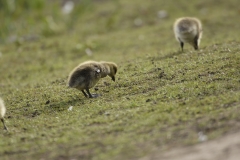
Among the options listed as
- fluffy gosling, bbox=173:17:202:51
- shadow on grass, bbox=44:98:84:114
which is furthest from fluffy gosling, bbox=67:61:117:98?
fluffy gosling, bbox=173:17:202:51

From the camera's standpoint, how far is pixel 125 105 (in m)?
10.8

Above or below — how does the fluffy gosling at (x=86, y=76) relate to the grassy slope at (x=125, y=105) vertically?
above

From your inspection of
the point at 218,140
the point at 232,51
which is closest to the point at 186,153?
the point at 218,140

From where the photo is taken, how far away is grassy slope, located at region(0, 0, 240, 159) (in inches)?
341

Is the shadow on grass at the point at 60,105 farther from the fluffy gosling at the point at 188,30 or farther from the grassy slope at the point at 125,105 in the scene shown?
the fluffy gosling at the point at 188,30

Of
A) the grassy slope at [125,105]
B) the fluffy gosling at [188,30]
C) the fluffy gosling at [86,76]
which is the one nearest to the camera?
the grassy slope at [125,105]

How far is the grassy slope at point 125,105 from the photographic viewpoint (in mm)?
8656

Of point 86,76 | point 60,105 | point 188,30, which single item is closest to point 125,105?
point 86,76

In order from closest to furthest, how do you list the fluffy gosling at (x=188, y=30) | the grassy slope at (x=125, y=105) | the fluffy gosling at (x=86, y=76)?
the grassy slope at (x=125, y=105) → the fluffy gosling at (x=86, y=76) → the fluffy gosling at (x=188, y=30)

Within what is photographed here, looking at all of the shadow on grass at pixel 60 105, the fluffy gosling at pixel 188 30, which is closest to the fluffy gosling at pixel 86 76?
the shadow on grass at pixel 60 105

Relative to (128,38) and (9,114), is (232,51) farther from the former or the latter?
(128,38)

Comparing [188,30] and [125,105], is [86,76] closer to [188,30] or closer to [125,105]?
[125,105]

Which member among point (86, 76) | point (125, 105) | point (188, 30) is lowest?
point (125, 105)

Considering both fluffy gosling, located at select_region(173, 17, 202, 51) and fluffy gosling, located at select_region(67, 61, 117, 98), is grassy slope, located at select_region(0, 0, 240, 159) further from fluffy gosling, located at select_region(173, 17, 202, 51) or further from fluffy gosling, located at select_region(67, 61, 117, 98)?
fluffy gosling, located at select_region(173, 17, 202, 51)
